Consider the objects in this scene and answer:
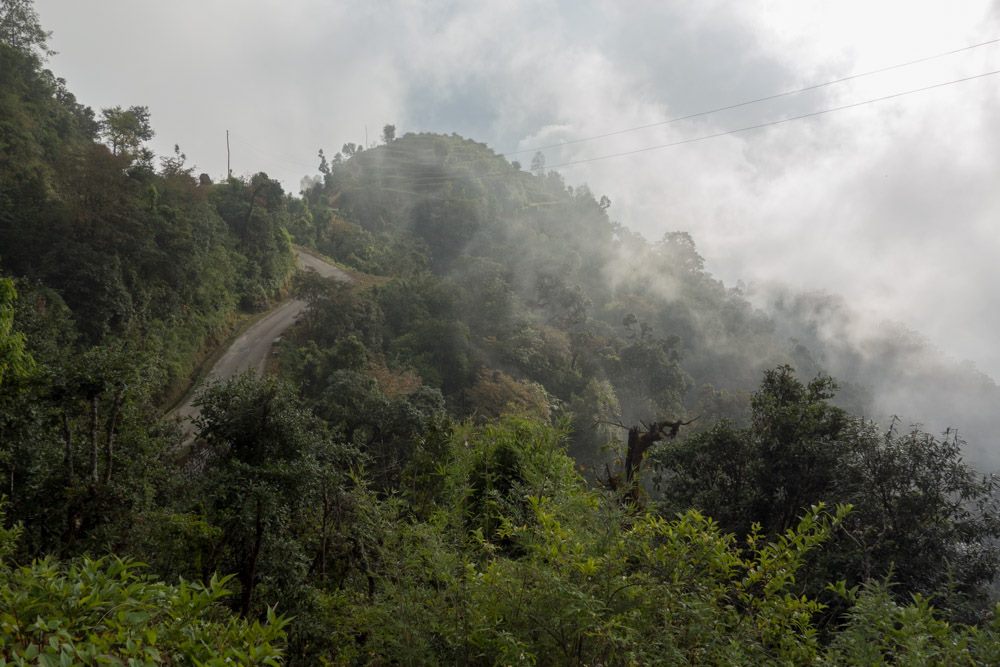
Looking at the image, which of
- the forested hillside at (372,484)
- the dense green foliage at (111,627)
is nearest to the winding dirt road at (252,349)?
the forested hillside at (372,484)

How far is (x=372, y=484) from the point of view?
524 inches

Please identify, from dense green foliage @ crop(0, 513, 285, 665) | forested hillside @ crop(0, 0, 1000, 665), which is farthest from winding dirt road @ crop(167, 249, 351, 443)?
dense green foliage @ crop(0, 513, 285, 665)

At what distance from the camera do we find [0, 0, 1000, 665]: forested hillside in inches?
119

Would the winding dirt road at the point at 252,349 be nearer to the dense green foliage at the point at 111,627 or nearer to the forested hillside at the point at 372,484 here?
the forested hillside at the point at 372,484

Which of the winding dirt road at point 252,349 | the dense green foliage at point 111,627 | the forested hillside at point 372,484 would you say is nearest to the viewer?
the dense green foliage at point 111,627

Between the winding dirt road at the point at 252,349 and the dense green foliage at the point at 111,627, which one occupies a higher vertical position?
the winding dirt road at the point at 252,349

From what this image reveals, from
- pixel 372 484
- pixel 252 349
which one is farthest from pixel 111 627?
pixel 252 349

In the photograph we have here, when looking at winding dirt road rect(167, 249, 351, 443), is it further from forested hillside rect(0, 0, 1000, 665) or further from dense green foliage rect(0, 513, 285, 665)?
dense green foliage rect(0, 513, 285, 665)

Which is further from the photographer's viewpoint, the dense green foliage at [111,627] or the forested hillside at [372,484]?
the forested hillside at [372,484]

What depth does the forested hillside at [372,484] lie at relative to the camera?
302 cm

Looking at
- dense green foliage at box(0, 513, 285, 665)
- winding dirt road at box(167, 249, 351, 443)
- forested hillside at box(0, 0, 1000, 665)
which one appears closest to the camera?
dense green foliage at box(0, 513, 285, 665)

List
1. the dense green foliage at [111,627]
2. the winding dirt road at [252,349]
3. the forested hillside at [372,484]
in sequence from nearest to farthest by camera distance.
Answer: the dense green foliage at [111,627] < the forested hillside at [372,484] < the winding dirt road at [252,349]

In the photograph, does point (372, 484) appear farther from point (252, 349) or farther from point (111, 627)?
point (252, 349)

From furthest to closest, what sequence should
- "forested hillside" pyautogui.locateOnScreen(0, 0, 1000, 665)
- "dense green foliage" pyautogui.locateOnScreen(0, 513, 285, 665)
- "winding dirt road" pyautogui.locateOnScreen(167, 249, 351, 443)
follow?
"winding dirt road" pyautogui.locateOnScreen(167, 249, 351, 443) < "forested hillside" pyautogui.locateOnScreen(0, 0, 1000, 665) < "dense green foliage" pyautogui.locateOnScreen(0, 513, 285, 665)
